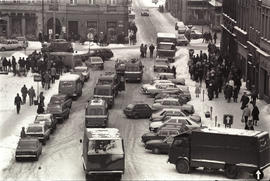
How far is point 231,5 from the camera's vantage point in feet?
335

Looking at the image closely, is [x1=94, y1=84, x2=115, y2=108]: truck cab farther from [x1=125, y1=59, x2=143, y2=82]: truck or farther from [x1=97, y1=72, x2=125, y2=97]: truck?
[x1=125, y1=59, x2=143, y2=82]: truck

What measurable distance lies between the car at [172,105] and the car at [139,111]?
3.51 feet

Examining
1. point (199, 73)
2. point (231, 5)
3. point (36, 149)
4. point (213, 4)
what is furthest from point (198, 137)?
point (213, 4)

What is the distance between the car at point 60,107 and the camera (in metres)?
68.0

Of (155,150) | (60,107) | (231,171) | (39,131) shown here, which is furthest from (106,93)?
(231,171)

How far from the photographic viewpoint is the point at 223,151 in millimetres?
49406

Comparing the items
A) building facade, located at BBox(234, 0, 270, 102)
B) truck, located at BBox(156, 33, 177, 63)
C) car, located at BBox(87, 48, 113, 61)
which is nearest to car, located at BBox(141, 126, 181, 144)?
building facade, located at BBox(234, 0, 270, 102)

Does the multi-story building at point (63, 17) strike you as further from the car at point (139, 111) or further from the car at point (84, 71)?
the car at point (139, 111)

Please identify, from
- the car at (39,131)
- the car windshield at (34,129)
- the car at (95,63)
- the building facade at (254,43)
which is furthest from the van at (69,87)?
the car at (95,63)

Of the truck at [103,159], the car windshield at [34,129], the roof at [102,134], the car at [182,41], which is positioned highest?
the roof at [102,134]

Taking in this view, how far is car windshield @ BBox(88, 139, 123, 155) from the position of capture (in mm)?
49250

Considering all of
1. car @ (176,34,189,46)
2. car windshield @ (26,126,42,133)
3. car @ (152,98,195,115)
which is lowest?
car @ (176,34,189,46)

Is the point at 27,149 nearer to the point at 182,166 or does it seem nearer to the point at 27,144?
the point at 27,144

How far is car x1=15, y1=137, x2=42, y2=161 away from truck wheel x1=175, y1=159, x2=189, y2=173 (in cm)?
886
